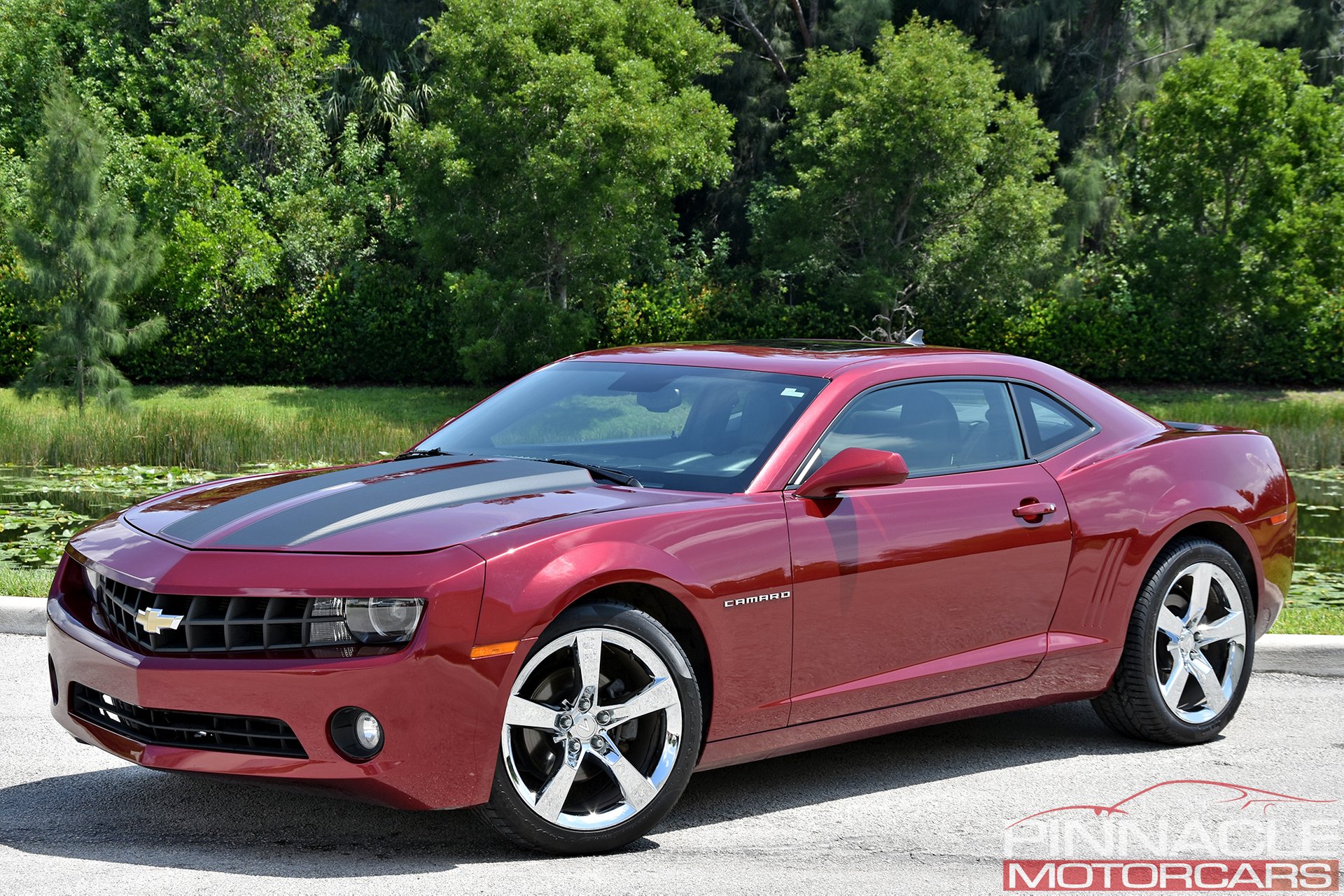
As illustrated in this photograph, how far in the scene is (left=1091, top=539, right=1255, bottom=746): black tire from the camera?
19.6 ft

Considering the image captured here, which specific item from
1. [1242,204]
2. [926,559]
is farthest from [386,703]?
[1242,204]

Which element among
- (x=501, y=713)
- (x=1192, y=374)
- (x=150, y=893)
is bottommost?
(x=1192, y=374)

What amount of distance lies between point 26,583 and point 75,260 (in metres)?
22.4

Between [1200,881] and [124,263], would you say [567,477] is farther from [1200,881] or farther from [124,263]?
[124,263]

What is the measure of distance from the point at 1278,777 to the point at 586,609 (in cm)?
283

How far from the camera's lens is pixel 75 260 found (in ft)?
96.4

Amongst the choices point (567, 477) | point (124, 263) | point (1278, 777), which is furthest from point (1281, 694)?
point (124, 263)

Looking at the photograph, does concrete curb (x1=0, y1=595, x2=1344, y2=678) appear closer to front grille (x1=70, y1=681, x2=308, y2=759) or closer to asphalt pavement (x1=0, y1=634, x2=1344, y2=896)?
asphalt pavement (x1=0, y1=634, x2=1344, y2=896)

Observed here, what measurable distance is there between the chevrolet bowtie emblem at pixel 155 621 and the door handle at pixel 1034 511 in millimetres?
2890

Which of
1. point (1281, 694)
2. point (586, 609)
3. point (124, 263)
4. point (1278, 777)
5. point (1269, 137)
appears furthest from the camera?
point (1269, 137)

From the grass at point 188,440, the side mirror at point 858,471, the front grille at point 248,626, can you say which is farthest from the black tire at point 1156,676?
the grass at point 188,440

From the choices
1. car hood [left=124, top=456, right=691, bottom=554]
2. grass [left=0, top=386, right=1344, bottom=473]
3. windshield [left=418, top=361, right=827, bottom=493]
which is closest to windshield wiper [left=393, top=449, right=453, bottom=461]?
windshield [left=418, top=361, right=827, bottom=493]

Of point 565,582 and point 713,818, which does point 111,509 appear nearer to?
point 713,818

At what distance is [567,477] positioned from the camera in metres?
5.10
